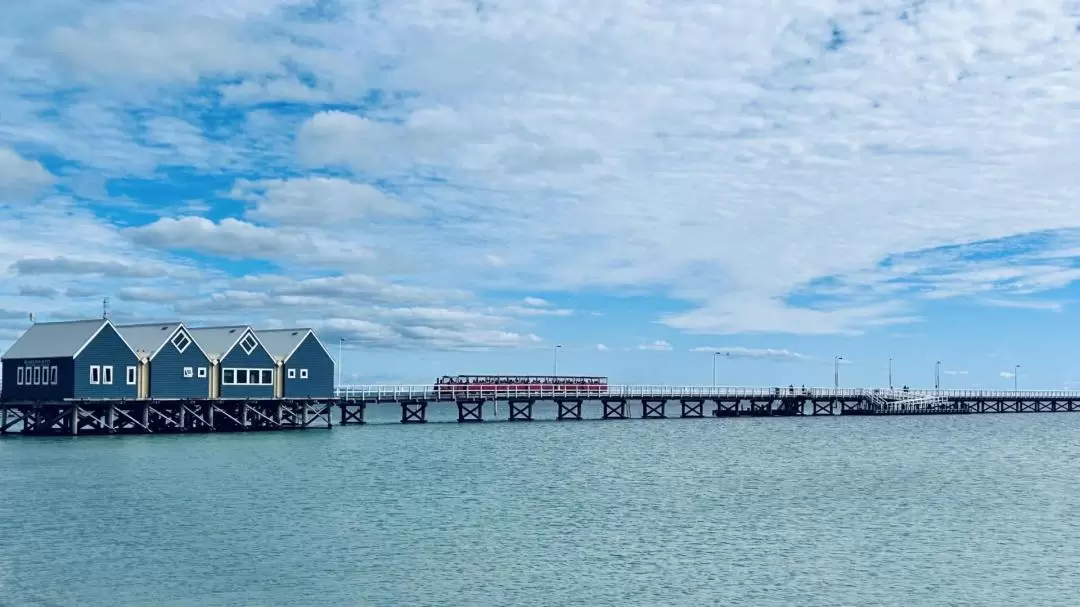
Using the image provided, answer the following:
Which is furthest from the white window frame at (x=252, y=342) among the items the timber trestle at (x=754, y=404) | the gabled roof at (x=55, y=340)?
the timber trestle at (x=754, y=404)

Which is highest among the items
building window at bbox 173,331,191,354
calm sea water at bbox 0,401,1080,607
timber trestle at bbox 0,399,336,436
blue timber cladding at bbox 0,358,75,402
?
building window at bbox 173,331,191,354

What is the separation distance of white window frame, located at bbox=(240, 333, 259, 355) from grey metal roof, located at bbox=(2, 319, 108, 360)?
10446mm

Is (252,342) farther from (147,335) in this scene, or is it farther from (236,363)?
(147,335)

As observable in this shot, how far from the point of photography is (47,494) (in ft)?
129

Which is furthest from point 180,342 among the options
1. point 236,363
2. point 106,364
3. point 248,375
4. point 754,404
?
point 754,404

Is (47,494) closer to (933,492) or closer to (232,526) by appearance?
(232,526)

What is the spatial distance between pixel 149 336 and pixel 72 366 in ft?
22.6

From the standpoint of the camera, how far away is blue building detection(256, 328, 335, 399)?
77375 mm

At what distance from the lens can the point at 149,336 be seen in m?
71.1

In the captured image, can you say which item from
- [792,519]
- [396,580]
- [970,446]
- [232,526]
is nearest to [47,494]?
[232,526]

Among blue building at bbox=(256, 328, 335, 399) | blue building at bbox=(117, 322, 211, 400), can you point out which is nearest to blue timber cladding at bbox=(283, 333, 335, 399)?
blue building at bbox=(256, 328, 335, 399)

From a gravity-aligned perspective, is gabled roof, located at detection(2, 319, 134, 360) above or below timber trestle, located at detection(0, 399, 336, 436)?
above

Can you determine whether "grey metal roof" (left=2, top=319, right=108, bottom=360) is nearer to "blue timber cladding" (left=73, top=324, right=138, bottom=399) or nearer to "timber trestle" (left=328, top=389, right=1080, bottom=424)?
"blue timber cladding" (left=73, top=324, right=138, bottom=399)

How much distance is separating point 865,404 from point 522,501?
97191mm
